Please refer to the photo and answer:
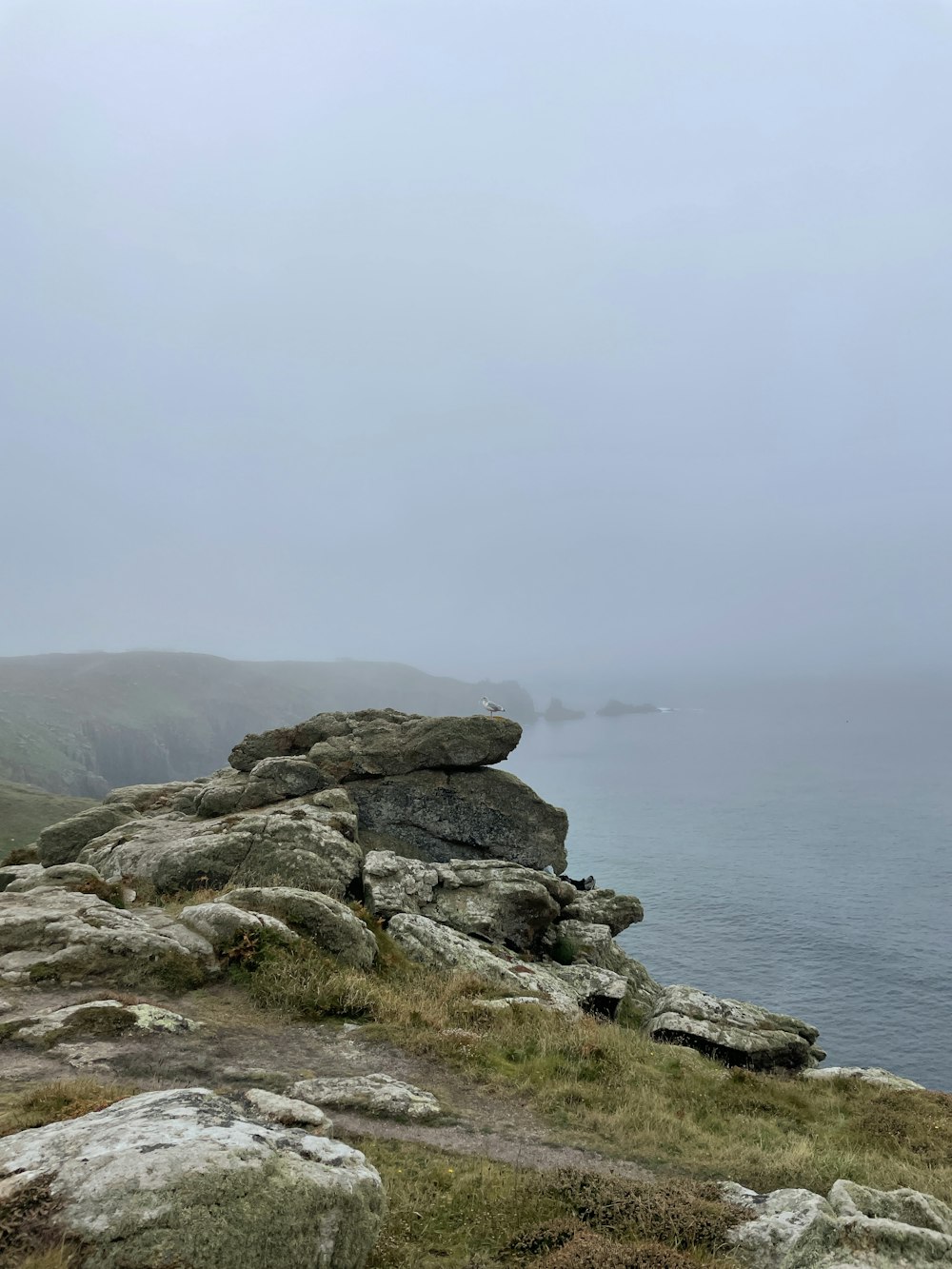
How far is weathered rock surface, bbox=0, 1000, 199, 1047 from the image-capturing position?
1372cm

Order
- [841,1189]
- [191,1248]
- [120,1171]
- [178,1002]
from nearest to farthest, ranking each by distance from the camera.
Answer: [191,1248] → [120,1171] → [841,1189] → [178,1002]

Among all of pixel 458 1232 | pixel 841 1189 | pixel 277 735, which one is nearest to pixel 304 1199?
pixel 458 1232

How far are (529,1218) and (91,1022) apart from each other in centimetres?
988

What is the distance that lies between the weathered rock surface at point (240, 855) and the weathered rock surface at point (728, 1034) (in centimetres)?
1204

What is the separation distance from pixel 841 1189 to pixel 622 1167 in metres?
3.30

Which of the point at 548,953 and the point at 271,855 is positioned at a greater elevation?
the point at 271,855

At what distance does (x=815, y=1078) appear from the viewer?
20328mm

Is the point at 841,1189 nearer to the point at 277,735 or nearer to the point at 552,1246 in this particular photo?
the point at 552,1246

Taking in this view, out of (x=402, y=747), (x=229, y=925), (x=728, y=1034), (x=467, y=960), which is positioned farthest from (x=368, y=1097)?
(x=402, y=747)

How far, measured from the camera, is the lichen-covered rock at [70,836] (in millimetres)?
33188

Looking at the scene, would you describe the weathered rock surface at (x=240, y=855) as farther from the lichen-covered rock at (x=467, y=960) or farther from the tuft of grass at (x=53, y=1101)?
the tuft of grass at (x=53, y=1101)

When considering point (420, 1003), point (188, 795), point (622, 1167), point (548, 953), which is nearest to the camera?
point (622, 1167)

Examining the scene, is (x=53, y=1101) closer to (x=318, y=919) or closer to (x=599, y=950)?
(x=318, y=919)

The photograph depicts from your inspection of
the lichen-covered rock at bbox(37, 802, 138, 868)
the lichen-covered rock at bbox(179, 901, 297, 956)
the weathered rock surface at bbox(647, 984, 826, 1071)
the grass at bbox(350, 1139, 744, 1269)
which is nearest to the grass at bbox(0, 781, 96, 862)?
the lichen-covered rock at bbox(37, 802, 138, 868)
